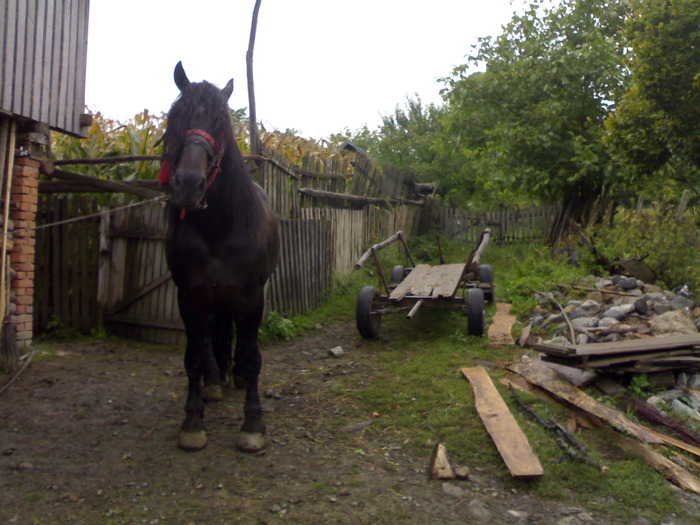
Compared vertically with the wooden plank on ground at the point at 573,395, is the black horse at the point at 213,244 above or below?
above

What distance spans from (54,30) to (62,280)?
2.98m

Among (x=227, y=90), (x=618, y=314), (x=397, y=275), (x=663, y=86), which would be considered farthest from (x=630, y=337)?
(x=227, y=90)

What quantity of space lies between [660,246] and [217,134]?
24.2ft

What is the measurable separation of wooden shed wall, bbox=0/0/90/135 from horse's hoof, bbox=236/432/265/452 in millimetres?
3824

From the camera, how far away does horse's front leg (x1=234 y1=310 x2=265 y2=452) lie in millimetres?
4004

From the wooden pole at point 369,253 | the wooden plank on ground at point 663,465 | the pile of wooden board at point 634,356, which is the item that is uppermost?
the wooden pole at point 369,253

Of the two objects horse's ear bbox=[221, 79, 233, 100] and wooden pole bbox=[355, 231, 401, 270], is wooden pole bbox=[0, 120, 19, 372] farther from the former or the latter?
wooden pole bbox=[355, 231, 401, 270]

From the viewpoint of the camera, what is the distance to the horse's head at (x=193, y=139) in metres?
3.18

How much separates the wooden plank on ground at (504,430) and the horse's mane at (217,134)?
7.37 ft

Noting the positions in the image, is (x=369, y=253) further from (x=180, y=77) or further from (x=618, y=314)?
(x=180, y=77)

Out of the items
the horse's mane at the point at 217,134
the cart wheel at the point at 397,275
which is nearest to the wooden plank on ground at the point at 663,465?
the horse's mane at the point at 217,134

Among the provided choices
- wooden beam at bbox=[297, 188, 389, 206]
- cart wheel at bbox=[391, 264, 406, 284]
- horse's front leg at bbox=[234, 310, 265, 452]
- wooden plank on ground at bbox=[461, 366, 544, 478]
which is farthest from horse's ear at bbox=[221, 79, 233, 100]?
cart wheel at bbox=[391, 264, 406, 284]

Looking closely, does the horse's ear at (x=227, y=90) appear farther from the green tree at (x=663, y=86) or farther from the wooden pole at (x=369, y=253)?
the green tree at (x=663, y=86)

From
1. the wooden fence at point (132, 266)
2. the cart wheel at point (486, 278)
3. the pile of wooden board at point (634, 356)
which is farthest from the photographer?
the cart wheel at point (486, 278)
